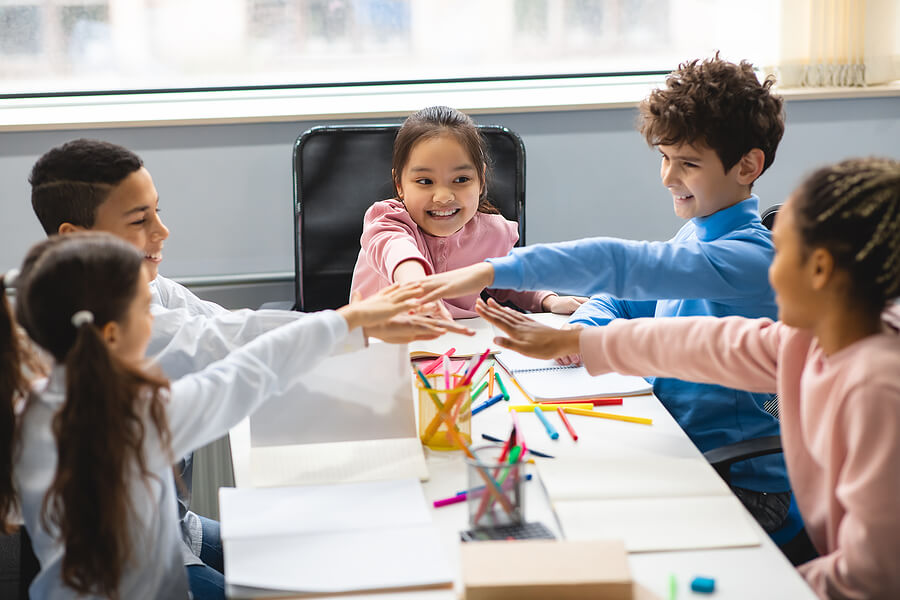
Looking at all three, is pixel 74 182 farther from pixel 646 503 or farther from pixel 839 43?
pixel 839 43

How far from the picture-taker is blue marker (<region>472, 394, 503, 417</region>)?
4.70 ft

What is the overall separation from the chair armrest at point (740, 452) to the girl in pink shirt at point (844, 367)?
0.13 meters

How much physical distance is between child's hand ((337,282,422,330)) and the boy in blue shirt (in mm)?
59

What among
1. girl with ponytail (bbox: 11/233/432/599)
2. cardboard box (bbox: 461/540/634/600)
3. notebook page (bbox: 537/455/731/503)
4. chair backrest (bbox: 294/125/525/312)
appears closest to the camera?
cardboard box (bbox: 461/540/634/600)

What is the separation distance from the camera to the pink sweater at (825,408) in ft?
3.14

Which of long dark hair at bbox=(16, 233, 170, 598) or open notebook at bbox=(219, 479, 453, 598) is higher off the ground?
long dark hair at bbox=(16, 233, 170, 598)

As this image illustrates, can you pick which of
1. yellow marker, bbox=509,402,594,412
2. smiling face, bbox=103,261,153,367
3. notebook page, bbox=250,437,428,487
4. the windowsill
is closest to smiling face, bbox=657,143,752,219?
yellow marker, bbox=509,402,594,412

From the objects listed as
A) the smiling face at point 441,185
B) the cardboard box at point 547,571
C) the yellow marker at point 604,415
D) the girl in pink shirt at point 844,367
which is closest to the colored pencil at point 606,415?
the yellow marker at point 604,415

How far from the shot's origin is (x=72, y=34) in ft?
9.07

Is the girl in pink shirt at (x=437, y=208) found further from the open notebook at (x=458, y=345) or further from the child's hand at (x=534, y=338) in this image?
the child's hand at (x=534, y=338)

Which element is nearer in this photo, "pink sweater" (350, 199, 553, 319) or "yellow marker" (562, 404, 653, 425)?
"yellow marker" (562, 404, 653, 425)

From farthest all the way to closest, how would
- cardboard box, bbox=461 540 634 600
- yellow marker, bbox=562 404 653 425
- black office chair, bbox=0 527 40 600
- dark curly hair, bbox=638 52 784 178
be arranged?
dark curly hair, bbox=638 52 784 178
yellow marker, bbox=562 404 653 425
black office chair, bbox=0 527 40 600
cardboard box, bbox=461 540 634 600

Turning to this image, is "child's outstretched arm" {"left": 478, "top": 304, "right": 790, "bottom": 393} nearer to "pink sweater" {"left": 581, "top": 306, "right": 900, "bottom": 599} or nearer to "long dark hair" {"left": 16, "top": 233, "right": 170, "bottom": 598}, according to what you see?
"pink sweater" {"left": 581, "top": 306, "right": 900, "bottom": 599}

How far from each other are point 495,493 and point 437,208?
3.57 ft
